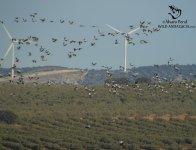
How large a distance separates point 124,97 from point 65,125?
2003 inches

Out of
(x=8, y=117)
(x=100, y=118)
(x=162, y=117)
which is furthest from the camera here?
(x=162, y=117)

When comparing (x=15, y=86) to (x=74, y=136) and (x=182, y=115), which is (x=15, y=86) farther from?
(x=74, y=136)

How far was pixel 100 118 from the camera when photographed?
97.0 metres

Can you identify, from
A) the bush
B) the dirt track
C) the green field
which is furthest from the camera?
the dirt track

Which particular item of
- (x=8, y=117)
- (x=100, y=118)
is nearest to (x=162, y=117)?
(x=100, y=118)

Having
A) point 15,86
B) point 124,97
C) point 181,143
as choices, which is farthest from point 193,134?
point 15,86

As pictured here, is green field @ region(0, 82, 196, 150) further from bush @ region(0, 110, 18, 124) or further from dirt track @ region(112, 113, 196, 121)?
bush @ region(0, 110, 18, 124)

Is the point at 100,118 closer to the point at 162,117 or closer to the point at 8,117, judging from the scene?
the point at 162,117

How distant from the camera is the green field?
72062mm

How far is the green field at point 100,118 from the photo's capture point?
72.1 m

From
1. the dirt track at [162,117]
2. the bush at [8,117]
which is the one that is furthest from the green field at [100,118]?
the bush at [8,117]

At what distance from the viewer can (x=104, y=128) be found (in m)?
88.4

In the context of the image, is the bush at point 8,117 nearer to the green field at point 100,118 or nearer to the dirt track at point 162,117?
the green field at point 100,118

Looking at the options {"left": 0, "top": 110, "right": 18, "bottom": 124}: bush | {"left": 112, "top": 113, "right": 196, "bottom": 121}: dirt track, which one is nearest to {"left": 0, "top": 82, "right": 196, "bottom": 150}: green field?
{"left": 112, "top": 113, "right": 196, "bottom": 121}: dirt track
